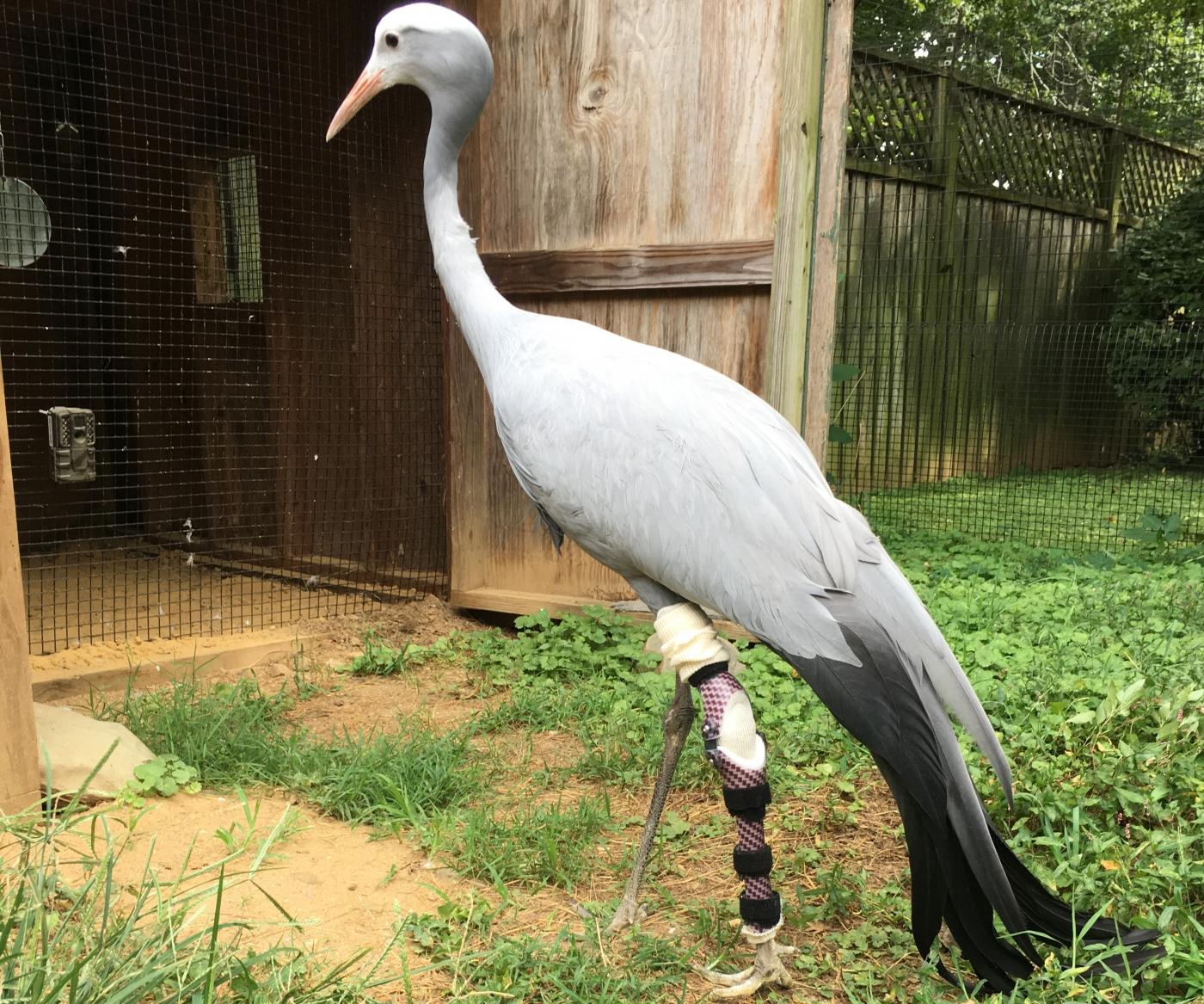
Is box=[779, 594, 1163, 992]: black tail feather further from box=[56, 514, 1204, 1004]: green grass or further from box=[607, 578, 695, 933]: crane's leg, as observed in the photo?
box=[607, 578, 695, 933]: crane's leg

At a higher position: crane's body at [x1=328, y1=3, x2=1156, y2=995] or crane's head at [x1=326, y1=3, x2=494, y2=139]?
crane's head at [x1=326, y1=3, x2=494, y2=139]

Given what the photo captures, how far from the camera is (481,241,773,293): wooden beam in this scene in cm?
356

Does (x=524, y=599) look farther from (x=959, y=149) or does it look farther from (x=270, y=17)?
(x=959, y=149)

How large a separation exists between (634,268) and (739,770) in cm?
245

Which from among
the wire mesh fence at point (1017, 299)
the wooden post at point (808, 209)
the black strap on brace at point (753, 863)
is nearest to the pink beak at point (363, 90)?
the wooden post at point (808, 209)

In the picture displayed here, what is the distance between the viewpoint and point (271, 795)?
111 inches

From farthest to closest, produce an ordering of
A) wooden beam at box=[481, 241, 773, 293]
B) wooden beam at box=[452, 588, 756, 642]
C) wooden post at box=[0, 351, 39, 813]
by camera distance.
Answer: wooden beam at box=[452, 588, 756, 642] → wooden beam at box=[481, 241, 773, 293] → wooden post at box=[0, 351, 39, 813]

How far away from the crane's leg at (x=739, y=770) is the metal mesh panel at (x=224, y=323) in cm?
291

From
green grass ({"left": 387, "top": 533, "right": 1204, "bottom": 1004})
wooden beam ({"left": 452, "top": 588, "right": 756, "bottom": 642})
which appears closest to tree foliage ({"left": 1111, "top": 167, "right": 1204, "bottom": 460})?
green grass ({"left": 387, "top": 533, "right": 1204, "bottom": 1004})

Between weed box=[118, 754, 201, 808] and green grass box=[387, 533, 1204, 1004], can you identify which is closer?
green grass box=[387, 533, 1204, 1004]

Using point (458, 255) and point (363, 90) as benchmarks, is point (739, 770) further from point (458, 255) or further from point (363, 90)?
point (363, 90)

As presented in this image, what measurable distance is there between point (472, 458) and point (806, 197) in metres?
1.93

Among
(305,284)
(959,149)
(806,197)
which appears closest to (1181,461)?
(959,149)

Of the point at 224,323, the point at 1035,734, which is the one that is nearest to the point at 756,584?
the point at 1035,734
